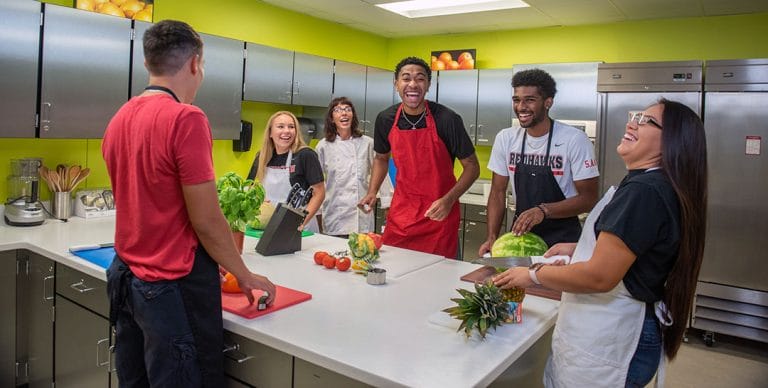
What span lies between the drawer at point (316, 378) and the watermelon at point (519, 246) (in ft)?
3.30

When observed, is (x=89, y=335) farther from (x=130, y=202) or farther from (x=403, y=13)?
(x=403, y=13)

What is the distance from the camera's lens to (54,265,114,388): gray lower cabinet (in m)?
2.44

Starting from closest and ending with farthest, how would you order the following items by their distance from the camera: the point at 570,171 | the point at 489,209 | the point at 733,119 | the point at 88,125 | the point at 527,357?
the point at 527,357
the point at 570,171
the point at 489,209
the point at 88,125
the point at 733,119

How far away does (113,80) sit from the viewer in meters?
3.46

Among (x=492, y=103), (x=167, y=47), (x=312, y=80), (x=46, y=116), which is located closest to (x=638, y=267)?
(x=167, y=47)

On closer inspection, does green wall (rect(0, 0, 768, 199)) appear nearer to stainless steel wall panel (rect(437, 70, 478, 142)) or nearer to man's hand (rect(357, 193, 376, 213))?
stainless steel wall panel (rect(437, 70, 478, 142))

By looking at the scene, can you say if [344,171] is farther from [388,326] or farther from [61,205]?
[388,326]

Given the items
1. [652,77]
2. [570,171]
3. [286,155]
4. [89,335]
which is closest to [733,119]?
[652,77]

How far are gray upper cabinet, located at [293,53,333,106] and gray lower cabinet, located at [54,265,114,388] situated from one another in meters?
2.64

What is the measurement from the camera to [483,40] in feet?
20.1

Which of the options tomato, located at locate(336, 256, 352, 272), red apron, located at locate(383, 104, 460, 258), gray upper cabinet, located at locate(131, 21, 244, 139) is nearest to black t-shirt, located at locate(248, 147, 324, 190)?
red apron, located at locate(383, 104, 460, 258)

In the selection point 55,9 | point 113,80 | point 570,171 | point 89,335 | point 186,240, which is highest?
point 55,9

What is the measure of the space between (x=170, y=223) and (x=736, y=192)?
4258 millimetres

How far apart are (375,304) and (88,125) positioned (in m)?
2.42
